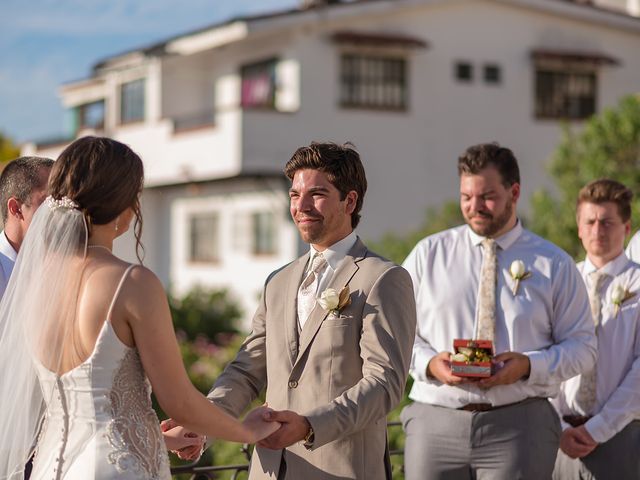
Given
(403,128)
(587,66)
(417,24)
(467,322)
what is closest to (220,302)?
(403,128)

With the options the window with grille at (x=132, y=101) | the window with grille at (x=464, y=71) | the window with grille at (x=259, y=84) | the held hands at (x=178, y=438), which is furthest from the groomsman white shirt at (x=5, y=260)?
the window with grille at (x=132, y=101)

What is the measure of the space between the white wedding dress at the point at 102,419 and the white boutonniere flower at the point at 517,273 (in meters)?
2.34

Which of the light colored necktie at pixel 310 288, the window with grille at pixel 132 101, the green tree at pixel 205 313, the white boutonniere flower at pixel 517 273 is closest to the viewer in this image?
the light colored necktie at pixel 310 288

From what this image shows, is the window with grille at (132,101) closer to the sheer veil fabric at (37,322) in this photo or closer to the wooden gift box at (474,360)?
the wooden gift box at (474,360)

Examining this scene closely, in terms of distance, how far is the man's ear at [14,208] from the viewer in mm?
4988

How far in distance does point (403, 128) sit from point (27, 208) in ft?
74.1

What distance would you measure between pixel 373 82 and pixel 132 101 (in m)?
8.41

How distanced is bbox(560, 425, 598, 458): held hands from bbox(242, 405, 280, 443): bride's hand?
2171 mm

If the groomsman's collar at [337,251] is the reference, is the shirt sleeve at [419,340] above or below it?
below

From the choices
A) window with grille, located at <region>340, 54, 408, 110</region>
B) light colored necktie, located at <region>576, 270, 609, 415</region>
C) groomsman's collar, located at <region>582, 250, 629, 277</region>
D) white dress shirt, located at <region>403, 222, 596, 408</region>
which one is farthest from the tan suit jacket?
window with grille, located at <region>340, 54, 408, 110</region>

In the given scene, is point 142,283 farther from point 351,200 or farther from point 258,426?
point 351,200

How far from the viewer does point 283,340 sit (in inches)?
180

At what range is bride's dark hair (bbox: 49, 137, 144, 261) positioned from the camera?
3.77 m

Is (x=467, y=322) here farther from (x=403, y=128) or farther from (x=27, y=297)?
(x=403, y=128)
